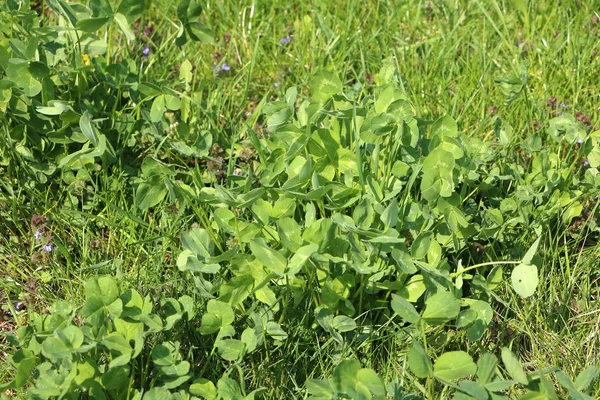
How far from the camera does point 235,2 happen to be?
3.69 metres

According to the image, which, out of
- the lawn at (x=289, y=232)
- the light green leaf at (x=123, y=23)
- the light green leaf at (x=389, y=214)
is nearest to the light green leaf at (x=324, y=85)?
the lawn at (x=289, y=232)

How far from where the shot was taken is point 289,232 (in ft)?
7.11

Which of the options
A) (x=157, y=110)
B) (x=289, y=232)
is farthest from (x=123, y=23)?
(x=289, y=232)

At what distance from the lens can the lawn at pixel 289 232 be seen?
82.3 inches

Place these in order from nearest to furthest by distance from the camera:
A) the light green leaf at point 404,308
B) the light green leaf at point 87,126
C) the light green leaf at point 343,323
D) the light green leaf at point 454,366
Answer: the light green leaf at point 454,366 < the light green leaf at point 404,308 < the light green leaf at point 343,323 < the light green leaf at point 87,126

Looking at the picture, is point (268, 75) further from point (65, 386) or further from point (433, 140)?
point (65, 386)

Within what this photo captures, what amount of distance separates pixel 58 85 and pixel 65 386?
130 cm

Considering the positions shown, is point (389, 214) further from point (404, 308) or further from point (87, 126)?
point (87, 126)

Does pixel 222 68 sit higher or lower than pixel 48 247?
higher

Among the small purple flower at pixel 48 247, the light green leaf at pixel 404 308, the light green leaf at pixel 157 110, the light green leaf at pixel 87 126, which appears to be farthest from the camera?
the light green leaf at pixel 157 110

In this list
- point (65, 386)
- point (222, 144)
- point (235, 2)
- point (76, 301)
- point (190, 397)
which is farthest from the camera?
point (235, 2)

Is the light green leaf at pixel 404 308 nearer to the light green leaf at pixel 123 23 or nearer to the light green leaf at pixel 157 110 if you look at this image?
the light green leaf at pixel 157 110

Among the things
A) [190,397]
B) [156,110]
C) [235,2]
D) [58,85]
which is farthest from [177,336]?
[235,2]

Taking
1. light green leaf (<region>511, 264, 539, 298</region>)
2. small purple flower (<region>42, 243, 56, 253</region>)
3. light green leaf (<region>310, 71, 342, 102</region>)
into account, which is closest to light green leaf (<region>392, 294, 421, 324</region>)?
light green leaf (<region>511, 264, 539, 298</region>)
